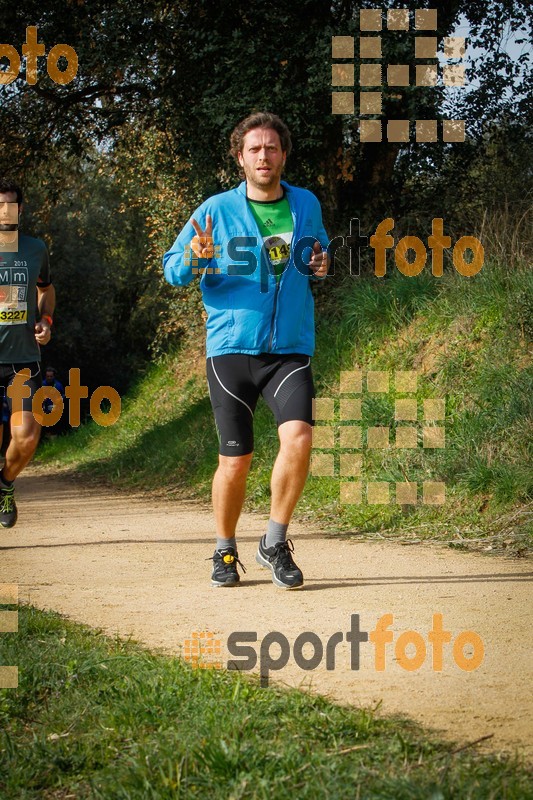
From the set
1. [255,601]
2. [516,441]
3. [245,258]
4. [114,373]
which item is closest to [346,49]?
[516,441]

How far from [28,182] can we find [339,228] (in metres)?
5.82

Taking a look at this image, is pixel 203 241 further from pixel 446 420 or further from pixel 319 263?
pixel 446 420

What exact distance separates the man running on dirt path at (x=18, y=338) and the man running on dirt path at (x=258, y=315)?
215cm

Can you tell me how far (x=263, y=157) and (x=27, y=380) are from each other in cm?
275

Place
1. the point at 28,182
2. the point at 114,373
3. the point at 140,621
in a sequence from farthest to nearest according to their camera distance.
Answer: the point at 114,373 → the point at 28,182 → the point at 140,621

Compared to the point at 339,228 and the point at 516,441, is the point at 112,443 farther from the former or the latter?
the point at 516,441

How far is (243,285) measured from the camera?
5.63 metres

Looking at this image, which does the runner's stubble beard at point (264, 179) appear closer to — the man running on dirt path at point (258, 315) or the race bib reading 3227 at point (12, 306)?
the man running on dirt path at point (258, 315)

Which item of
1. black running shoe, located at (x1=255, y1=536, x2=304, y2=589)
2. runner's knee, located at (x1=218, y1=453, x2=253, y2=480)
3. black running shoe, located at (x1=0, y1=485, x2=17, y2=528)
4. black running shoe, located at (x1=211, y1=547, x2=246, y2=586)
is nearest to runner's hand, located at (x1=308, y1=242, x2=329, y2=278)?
runner's knee, located at (x1=218, y1=453, x2=253, y2=480)

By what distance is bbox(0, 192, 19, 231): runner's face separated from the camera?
728 centimetres

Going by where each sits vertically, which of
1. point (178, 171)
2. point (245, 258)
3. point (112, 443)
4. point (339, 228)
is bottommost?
point (112, 443)

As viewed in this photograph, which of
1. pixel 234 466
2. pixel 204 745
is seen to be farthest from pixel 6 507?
pixel 204 745

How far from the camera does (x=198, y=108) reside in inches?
505

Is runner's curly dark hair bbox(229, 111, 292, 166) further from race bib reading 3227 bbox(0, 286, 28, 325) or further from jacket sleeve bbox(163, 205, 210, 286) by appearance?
race bib reading 3227 bbox(0, 286, 28, 325)
